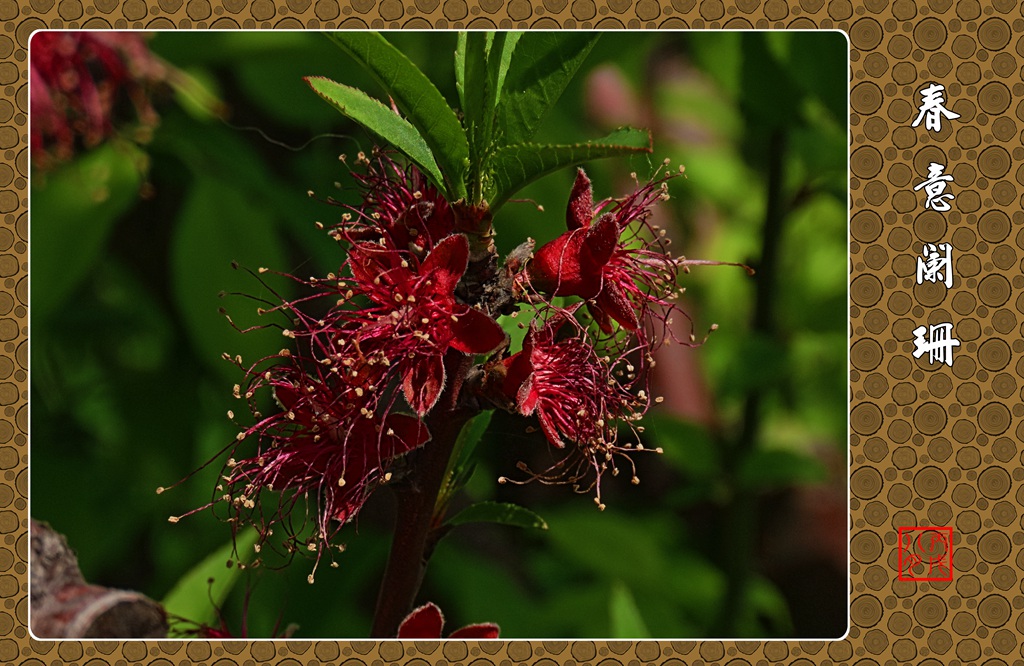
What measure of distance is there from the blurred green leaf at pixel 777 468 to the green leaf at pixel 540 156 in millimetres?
697

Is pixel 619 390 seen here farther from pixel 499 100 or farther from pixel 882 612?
pixel 882 612

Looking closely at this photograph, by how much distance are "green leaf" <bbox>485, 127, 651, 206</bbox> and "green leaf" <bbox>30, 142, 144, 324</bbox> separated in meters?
0.69

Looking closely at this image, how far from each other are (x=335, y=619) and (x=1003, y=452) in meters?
0.68

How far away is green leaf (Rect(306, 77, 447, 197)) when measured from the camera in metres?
0.59

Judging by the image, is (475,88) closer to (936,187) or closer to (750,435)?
(936,187)

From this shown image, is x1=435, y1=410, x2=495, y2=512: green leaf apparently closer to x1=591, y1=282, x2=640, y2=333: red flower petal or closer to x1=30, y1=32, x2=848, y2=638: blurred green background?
x1=591, y1=282, x2=640, y2=333: red flower petal

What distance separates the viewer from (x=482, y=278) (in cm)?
65

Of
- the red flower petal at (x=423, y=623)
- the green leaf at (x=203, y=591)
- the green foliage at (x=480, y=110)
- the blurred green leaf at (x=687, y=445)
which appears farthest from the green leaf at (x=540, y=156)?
the blurred green leaf at (x=687, y=445)

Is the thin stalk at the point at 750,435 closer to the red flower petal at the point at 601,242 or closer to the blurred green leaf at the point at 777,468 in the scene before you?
the blurred green leaf at the point at 777,468

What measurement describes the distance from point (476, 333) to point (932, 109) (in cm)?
56

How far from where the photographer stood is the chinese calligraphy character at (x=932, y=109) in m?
0.96

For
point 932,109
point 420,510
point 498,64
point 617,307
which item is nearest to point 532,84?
point 498,64

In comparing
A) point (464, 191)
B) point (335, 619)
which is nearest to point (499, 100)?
point (464, 191)

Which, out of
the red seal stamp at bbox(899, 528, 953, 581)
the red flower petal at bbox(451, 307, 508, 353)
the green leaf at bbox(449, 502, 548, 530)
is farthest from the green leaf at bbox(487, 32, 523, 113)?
the red seal stamp at bbox(899, 528, 953, 581)
